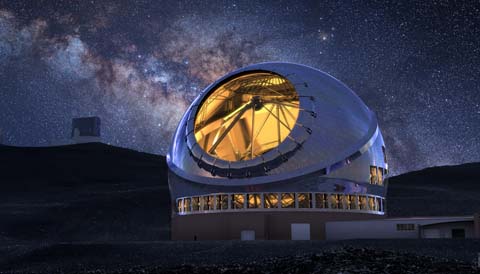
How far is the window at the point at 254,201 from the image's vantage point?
1329 inches

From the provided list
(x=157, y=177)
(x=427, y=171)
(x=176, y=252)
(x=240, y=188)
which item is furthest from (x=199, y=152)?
(x=427, y=171)

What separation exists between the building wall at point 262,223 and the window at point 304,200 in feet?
1.71

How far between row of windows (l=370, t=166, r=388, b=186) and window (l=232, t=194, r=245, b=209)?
31.0ft

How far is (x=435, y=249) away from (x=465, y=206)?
72474mm

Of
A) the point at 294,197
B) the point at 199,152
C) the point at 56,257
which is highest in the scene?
the point at 199,152

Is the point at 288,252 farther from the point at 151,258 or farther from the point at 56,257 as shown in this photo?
the point at 56,257

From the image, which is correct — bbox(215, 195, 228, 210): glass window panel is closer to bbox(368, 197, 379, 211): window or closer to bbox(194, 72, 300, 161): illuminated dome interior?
bbox(194, 72, 300, 161): illuminated dome interior

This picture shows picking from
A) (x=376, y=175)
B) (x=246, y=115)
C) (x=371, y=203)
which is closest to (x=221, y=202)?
(x=246, y=115)

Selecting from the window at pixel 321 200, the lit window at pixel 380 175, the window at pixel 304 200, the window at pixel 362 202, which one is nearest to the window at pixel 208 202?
the window at pixel 304 200

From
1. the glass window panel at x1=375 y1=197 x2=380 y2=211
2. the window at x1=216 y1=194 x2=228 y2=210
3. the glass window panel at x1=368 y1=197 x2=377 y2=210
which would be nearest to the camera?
the window at x1=216 y1=194 x2=228 y2=210

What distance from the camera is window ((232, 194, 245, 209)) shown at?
34112 mm

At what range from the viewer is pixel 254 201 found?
111ft

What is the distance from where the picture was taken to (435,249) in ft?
72.3

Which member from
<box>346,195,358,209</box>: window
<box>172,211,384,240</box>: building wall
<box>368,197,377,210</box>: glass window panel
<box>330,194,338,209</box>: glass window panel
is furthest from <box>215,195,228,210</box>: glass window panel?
<box>368,197,377,210</box>: glass window panel
